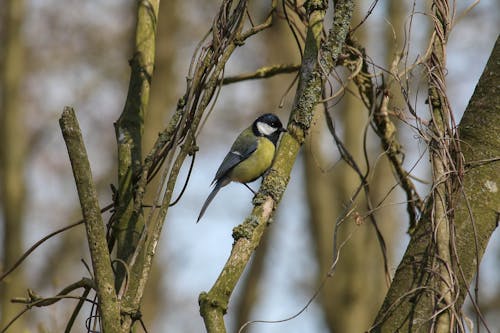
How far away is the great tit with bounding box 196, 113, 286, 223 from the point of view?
395 cm

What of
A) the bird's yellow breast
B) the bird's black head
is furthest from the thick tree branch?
the bird's yellow breast

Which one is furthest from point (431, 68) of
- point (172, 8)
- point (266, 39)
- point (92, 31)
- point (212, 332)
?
point (92, 31)

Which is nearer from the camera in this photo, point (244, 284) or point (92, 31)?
point (244, 284)

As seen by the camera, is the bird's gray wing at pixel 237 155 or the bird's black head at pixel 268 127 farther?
the bird's gray wing at pixel 237 155

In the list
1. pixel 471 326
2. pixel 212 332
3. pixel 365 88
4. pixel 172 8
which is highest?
pixel 172 8

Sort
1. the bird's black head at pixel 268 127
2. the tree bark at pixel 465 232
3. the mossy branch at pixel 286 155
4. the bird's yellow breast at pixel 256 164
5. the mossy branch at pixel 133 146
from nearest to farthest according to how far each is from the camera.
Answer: the mossy branch at pixel 286 155 → the tree bark at pixel 465 232 → the mossy branch at pixel 133 146 → the bird's black head at pixel 268 127 → the bird's yellow breast at pixel 256 164

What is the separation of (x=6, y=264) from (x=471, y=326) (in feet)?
14.7

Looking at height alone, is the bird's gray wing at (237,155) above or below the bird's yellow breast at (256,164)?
above

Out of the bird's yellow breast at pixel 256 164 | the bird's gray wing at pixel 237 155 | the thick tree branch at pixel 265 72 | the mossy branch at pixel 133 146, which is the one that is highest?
the bird's gray wing at pixel 237 155

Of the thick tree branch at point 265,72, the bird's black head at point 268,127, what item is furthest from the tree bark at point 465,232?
the bird's black head at point 268,127

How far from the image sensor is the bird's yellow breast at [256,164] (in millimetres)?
3967

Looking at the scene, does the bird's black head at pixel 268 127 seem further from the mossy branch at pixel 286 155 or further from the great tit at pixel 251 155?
the mossy branch at pixel 286 155

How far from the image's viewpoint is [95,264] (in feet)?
5.45

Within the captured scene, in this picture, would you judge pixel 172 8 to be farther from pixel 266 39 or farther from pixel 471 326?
pixel 471 326
